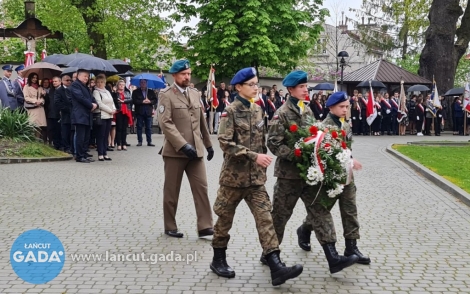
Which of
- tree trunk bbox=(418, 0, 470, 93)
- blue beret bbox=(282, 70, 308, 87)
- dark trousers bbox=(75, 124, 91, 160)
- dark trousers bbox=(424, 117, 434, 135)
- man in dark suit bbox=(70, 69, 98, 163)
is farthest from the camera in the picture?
tree trunk bbox=(418, 0, 470, 93)

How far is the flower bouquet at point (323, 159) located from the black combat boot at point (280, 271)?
0.79 meters

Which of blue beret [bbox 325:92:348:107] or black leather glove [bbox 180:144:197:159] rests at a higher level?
blue beret [bbox 325:92:348:107]

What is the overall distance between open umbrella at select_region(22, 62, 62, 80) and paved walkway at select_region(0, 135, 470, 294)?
4978 millimetres

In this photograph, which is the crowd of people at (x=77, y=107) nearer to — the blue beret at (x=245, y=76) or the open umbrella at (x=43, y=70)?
the open umbrella at (x=43, y=70)

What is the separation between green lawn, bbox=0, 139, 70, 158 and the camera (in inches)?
615

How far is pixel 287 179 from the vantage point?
6531 millimetres

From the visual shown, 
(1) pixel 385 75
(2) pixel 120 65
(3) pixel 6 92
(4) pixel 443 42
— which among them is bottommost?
(3) pixel 6 92

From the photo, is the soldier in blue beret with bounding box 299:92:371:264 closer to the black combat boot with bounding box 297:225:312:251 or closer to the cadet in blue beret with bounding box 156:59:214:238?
the black combat boot with bounding box 297:225:312:251

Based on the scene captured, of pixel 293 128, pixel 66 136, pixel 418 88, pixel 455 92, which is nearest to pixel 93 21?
pixel 66 136

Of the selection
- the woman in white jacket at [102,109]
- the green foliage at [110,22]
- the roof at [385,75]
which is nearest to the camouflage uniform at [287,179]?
the woman in white jacket at [102,109]

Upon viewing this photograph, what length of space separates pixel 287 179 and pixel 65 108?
35.5 feet

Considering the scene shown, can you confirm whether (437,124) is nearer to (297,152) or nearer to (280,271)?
(297,152)

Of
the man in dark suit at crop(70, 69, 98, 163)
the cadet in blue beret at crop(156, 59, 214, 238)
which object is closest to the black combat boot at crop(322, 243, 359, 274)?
the cadet in blue beret at crop(156, 59, 214, 238)

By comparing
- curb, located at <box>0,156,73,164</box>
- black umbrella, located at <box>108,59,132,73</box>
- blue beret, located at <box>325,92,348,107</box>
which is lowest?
curb, located at <box>0,156,73,164</box>
